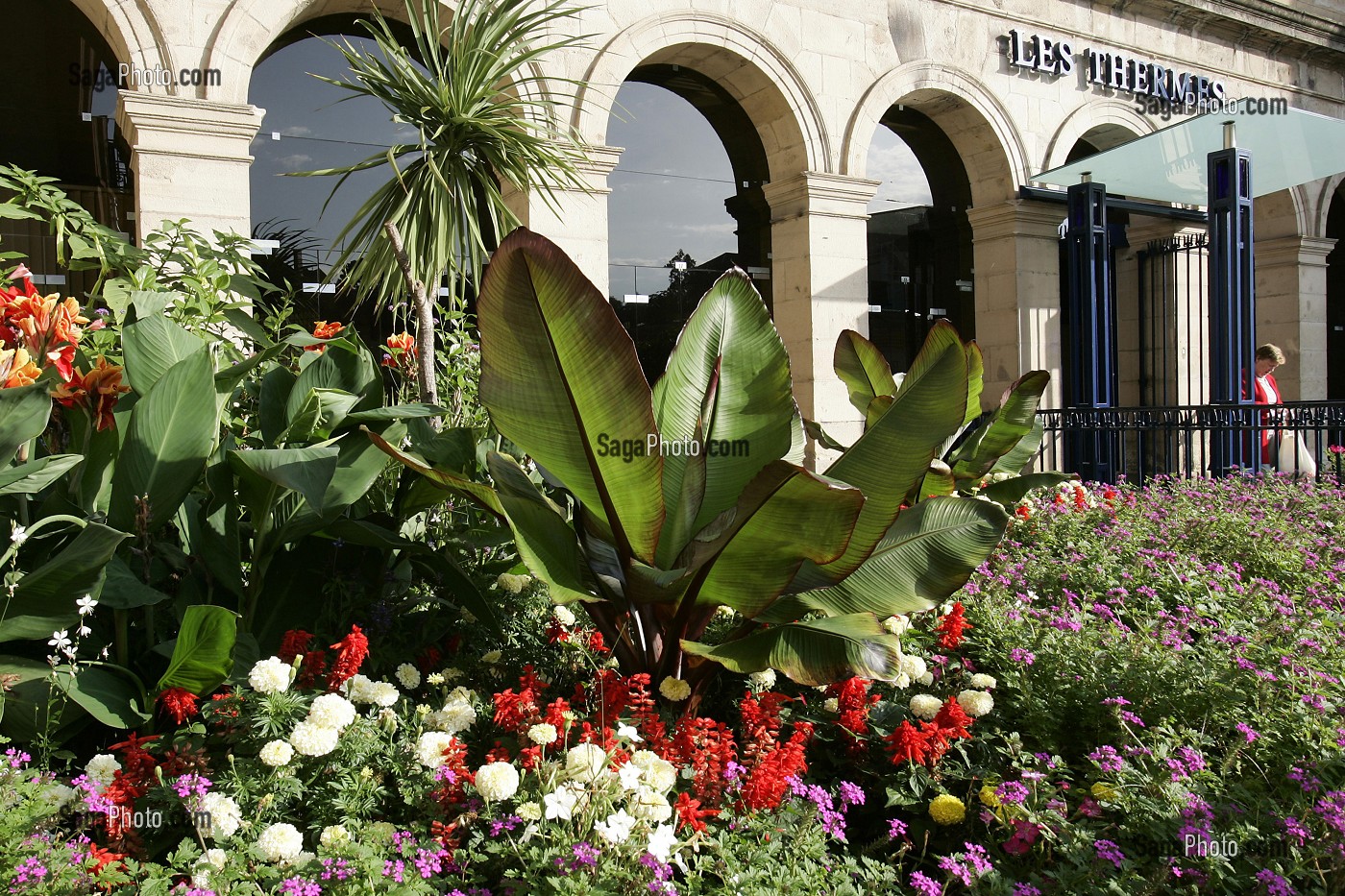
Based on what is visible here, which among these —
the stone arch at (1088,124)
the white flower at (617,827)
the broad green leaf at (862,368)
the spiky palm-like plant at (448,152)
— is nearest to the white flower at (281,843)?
the white flower at (617,827)

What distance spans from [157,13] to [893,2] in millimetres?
7109

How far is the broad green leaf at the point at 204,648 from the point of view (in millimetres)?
1883

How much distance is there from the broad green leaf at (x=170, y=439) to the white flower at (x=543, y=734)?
992mm

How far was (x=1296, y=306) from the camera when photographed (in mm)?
13828

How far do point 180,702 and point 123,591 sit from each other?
0.34 metres

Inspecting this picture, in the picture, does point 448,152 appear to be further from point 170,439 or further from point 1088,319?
point 1088,319

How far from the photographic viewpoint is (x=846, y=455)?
2.17m

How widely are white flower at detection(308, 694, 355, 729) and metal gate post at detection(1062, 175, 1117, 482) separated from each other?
31.1 ft

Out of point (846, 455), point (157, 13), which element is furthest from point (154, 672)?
point (157, 13)

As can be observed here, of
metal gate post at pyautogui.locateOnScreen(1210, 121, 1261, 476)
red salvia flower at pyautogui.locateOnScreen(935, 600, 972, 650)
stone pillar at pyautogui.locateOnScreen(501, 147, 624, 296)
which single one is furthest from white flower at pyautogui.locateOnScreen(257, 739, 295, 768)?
metal gate post at pyautogui.locateOnScreen(1210, 121, 1261, 476)

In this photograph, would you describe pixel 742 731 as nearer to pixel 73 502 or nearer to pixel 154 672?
pixel 154 672

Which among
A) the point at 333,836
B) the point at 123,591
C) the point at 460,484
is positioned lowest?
the point at 333,836

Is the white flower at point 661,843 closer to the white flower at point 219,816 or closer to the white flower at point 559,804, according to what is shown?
the white flower at point 559,804

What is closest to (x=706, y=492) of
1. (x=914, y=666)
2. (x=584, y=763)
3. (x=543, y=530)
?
(x=543, y=530)
